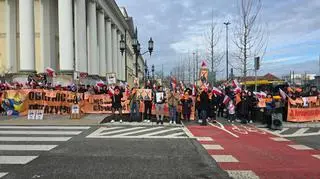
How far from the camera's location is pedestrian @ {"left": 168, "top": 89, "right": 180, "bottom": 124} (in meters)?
22.9

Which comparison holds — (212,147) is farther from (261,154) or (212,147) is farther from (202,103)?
(202,103)

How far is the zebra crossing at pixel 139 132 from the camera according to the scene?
57.1 feet

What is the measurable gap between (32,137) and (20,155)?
4025 millimetres

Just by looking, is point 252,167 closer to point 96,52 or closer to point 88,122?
point 88,122

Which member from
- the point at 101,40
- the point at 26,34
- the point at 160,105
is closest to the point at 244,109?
the point at 160,105

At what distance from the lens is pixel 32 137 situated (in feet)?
Answer: 53.6

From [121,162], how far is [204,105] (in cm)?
1169

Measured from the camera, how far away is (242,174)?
10109 mm

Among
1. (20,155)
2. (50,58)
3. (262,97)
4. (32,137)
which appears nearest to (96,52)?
(50,58)

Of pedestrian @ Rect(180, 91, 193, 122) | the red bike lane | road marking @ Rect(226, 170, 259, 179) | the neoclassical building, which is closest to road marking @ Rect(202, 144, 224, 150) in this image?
the red bike lane

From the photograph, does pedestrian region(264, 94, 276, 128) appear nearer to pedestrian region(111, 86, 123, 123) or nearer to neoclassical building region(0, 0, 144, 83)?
pedestrian region(111, 86, 123, 123)

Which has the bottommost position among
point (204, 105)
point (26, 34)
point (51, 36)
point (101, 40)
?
point (204, 105)

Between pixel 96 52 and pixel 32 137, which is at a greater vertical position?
pixel 96 52

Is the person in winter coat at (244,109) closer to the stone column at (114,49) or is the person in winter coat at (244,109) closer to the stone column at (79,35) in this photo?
the stone column at (79,35)
